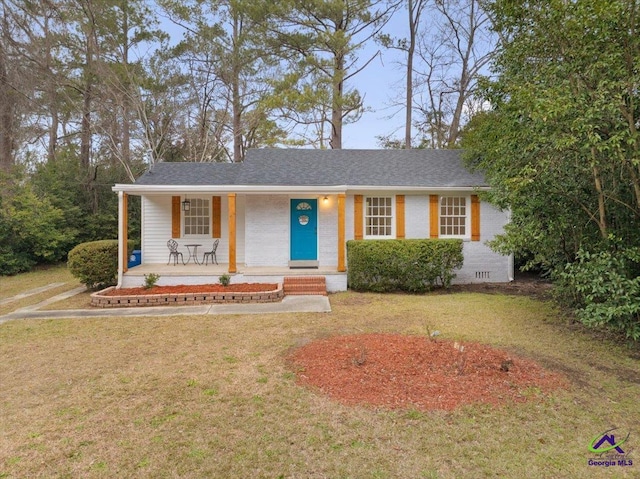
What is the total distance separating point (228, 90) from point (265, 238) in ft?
41.4

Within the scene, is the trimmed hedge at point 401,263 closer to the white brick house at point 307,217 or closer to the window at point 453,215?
the white brick house at point 307,217

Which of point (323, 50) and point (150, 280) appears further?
point (323, 50)

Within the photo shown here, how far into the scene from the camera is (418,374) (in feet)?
13.3

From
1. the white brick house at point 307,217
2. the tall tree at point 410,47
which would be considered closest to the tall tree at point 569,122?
the white brick house at point 307,217

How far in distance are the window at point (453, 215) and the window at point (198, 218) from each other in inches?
289

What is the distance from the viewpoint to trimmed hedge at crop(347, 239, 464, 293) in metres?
8.96

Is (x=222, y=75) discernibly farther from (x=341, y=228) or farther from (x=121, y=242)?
(x=341, y=228)

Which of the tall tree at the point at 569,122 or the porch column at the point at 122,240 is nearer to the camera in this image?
the tall tree at the point at 569,122

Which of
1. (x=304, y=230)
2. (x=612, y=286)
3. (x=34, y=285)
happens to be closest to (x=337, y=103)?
(x=304, y=230)

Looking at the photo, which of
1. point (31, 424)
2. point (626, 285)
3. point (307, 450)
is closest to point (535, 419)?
point (307, 450)

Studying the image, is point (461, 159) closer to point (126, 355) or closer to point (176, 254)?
point (176, 254)

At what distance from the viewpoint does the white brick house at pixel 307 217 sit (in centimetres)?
955

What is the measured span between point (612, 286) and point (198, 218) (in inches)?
408

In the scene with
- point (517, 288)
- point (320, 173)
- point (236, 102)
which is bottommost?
point (517, 288)
